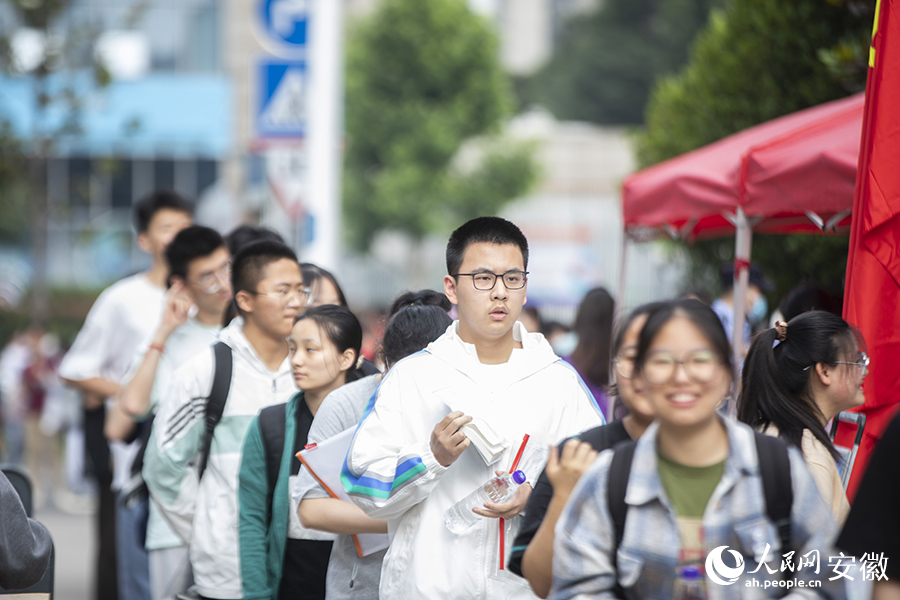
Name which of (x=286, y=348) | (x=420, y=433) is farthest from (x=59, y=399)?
(x=420, y=433)

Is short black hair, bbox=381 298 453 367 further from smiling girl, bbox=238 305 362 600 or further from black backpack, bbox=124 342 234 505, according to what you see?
black backpack, bbox=124 342 234 505

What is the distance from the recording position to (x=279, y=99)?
913 cm

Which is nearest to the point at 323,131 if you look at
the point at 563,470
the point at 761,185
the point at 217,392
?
the point at 761,185

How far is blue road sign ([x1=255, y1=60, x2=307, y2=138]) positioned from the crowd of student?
12.3 ft

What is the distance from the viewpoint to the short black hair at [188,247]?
5.46m

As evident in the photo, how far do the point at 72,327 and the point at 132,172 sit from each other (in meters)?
9.91

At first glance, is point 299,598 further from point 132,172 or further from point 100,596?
point 132,172

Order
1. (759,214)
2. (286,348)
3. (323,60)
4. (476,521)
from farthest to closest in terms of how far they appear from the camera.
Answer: (323,60), (759,214), (286,348), (476,521)

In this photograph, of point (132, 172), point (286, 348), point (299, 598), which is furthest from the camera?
point (132, 172)

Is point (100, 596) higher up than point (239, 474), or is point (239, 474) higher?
point (239, 474)

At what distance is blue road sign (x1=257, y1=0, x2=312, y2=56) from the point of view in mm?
9359

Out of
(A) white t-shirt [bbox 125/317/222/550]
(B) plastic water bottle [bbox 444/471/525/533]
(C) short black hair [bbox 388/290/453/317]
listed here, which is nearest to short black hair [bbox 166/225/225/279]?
(A) white t-shirt [bbox 125/317/222/550]

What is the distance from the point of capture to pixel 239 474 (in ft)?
13.5

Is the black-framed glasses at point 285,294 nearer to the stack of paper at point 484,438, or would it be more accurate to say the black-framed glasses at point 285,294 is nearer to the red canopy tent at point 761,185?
the stack of paper at point 484,438
